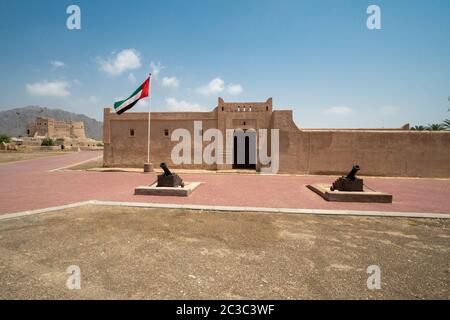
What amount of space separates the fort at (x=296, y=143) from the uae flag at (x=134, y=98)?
2.77 meters

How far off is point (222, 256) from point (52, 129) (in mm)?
101531

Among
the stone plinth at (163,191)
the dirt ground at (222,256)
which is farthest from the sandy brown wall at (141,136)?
the dirt ground at (222,256)

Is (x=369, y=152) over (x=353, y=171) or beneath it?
over

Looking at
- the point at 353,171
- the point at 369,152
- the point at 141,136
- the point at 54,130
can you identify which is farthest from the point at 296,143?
the point at 54,130

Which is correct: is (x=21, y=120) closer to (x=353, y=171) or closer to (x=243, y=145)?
(x=243, y=145)

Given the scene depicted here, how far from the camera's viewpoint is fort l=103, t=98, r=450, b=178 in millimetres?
15023

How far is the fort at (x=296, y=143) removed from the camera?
15023mm

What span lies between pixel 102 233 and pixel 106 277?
72.7 inches

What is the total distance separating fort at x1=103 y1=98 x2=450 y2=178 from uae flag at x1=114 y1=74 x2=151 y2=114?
277 centimetres

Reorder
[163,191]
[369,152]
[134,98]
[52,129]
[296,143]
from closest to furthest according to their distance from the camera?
1. [163,191]
2. [134,98]
3. [369,152]
4. [296,143]
5. [52,129]

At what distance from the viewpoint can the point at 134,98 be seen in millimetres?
15070

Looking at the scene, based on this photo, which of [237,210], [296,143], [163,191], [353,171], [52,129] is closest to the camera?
[237,210]
